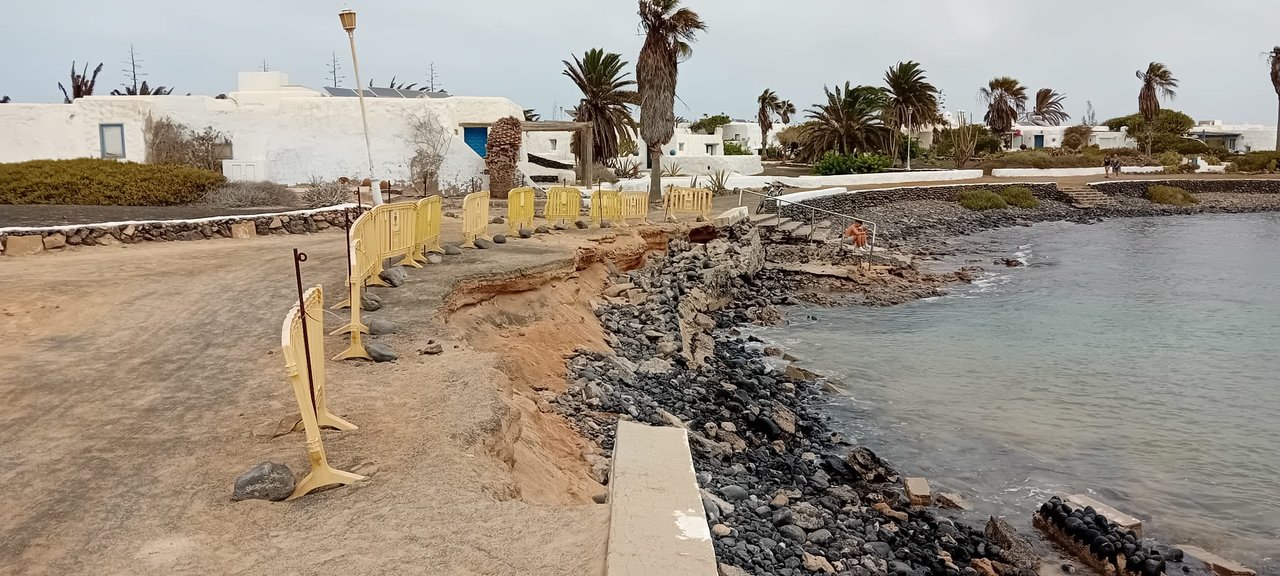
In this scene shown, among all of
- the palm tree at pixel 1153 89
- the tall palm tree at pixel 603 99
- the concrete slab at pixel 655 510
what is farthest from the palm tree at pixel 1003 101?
the concrete slab at pixel 655 510

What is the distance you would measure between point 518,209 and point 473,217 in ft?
9.34

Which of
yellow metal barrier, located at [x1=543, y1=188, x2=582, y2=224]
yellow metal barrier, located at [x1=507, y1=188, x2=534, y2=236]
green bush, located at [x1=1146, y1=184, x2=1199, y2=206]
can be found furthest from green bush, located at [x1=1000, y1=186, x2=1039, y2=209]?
yellow metal barrier, located at [x1=507, y1=188, x2=534, y2=236]

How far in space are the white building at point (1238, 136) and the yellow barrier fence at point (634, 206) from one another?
79935 mm

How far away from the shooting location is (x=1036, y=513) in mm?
8594

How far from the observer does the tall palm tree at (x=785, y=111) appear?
8164cm

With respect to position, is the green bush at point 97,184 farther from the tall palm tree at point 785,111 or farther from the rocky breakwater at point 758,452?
the tall palm tree at point 785,111

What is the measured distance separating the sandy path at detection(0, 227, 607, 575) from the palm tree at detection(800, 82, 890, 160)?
48460mm

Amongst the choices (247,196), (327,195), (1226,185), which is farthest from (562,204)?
(1226,185)

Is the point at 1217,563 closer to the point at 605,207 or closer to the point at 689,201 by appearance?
the point at 605,207

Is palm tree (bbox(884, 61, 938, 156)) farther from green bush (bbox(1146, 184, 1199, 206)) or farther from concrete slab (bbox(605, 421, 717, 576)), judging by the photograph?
concrete slab (bbox(605, 421, 717, 576))

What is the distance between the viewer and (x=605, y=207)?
22047 mm

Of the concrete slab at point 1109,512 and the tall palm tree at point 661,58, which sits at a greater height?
the tall palm tree at point 661,58

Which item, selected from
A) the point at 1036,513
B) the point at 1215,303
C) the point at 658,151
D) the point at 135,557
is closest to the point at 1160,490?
the point at 1036,513

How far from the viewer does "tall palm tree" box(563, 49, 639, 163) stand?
3544cm
